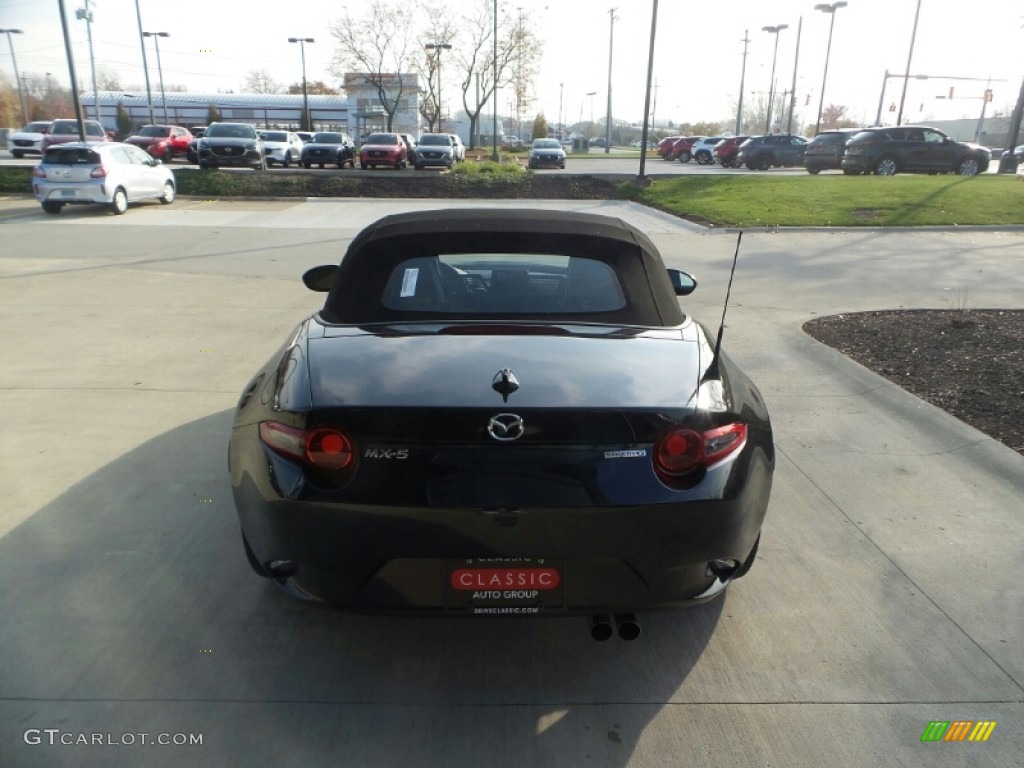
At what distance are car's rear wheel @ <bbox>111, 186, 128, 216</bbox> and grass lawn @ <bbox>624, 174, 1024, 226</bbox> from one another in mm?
12207

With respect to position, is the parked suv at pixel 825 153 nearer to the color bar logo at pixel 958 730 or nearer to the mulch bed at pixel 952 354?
the mulch bed at pixel 952 354

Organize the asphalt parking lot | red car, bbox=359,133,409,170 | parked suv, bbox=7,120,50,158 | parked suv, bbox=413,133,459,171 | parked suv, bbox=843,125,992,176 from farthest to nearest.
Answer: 1. parked suv, bbox=7,120,50,158
2. parked suv, bbox=413,133,459,171
3. red car, bbox=359,133,409,170
4. parked suv, bbox=843,125,992,176
5. the asphalt parking lot

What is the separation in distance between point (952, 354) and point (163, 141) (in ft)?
121

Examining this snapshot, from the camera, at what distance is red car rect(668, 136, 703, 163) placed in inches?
1929

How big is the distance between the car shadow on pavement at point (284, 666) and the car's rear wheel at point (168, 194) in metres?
18.1

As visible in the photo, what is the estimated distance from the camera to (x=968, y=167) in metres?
27.6

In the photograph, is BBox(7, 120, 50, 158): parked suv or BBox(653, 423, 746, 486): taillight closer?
BBox(653, 423, 746, 486): taillight

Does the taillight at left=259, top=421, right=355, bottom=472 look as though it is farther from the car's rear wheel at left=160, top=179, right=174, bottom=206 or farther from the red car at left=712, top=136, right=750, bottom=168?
the red car at left=712, top=136, right=750, bottom=168

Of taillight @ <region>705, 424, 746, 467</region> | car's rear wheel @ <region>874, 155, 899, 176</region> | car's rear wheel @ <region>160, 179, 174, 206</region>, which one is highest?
taillight @ <region>705, 424, 746, 467</region>

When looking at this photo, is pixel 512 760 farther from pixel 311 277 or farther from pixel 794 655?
pixel 311 277

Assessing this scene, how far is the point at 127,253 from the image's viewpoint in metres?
12.6

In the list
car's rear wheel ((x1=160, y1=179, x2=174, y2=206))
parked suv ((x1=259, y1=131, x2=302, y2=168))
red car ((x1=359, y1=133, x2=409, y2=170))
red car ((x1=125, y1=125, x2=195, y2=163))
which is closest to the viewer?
car's rear wheel ((x1=160, y1=179, x2=174, y2=206))

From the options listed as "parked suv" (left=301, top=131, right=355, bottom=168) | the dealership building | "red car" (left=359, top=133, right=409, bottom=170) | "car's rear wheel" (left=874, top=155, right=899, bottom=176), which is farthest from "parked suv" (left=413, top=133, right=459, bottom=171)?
the dealership building

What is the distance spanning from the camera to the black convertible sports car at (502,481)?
8.13 feet
